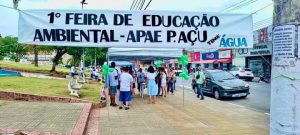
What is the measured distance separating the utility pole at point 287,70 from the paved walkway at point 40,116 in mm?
5329

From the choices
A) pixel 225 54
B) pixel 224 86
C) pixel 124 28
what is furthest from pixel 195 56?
pixel 124 28

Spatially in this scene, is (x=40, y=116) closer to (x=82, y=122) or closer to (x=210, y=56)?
(x=82, y=122)

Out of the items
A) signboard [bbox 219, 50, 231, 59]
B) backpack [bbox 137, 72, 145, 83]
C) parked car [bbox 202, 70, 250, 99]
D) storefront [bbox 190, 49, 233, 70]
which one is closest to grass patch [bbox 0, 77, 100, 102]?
backpack [bbox 137, 72, 145, 83]

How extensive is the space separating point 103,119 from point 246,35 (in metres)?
5.75

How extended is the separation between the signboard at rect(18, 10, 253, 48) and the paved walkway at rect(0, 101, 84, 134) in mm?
2761

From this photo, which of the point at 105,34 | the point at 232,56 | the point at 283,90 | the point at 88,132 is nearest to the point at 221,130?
the point at 88,132

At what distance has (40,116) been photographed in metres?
9.66

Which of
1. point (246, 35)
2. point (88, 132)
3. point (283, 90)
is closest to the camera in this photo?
point (283, 90)

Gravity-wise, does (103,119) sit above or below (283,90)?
below

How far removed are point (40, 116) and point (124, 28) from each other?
5098 millimetres

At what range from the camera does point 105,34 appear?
5672 mm

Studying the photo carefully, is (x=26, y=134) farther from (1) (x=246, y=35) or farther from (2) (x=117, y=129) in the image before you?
(1) (x=246, y=35)

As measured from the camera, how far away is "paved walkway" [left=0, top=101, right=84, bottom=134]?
8.03 meters

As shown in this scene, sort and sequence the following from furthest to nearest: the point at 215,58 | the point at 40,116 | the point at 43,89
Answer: the point at 215,58 → the point at 43,89 → the point at 40,116
